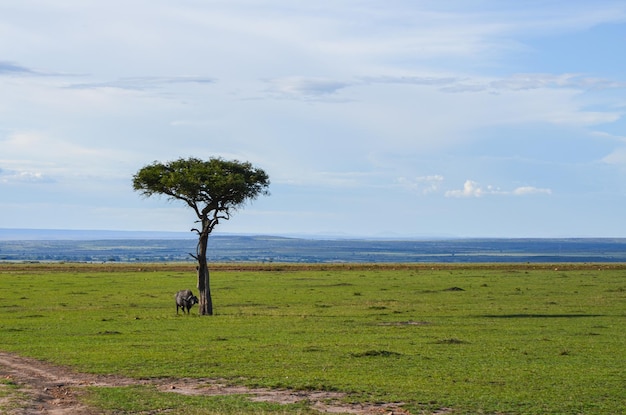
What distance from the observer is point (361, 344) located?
26.8m

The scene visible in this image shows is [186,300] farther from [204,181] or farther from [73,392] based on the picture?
[73,392]

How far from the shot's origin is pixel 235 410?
16.6 metres

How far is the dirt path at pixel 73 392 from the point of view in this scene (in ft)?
54.5

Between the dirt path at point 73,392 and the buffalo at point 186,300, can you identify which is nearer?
the dirt path at point 73,392

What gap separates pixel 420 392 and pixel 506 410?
2.34 metres

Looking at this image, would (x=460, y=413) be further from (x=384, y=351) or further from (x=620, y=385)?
(x=384, y=351)

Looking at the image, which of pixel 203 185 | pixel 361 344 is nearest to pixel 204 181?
pixel 203 185

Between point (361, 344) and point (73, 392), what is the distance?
10.7 meters

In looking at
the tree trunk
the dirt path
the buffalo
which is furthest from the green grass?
the buffalo

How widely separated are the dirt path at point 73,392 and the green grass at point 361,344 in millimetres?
561

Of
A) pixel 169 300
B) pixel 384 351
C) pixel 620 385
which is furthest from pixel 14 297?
pixel 620 385

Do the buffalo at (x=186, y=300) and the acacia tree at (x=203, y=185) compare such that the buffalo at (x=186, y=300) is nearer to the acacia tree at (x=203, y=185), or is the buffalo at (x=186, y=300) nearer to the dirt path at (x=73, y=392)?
the acacia tree at (x=203, y=185)

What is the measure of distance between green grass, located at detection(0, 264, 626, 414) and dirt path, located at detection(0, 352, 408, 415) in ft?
1.84

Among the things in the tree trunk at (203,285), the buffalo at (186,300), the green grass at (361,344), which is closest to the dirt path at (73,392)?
the green grass at (361,344)
